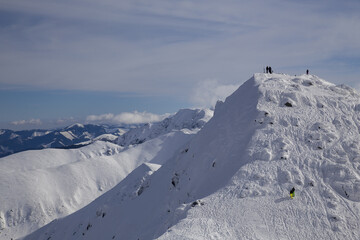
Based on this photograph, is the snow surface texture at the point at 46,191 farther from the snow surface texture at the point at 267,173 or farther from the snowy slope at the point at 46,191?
the snow surface texture at the point at 267,173

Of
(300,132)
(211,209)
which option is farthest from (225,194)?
(300,132)

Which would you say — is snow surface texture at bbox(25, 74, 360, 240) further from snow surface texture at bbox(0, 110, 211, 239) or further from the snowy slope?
the snowy slope

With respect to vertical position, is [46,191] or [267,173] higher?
[267,173]

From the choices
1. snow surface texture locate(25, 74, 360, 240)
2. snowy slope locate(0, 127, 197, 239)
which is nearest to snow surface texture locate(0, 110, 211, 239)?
snowy slope locate(0, 127, 197, 239)

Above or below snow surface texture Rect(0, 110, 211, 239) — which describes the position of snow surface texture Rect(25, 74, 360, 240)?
above

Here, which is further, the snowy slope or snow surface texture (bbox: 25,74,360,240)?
the snowy slope

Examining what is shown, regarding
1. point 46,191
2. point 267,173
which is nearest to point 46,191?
point 46,191

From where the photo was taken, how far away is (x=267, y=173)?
3066 centimetres

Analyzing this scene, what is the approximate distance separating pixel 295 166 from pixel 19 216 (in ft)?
453

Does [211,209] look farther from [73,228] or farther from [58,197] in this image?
[58,197]

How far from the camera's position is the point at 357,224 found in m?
24.1

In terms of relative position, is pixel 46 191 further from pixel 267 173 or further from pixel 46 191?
pixel 267 173

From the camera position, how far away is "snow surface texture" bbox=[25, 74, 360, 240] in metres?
24.6

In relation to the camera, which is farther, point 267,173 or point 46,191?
point 46,191
